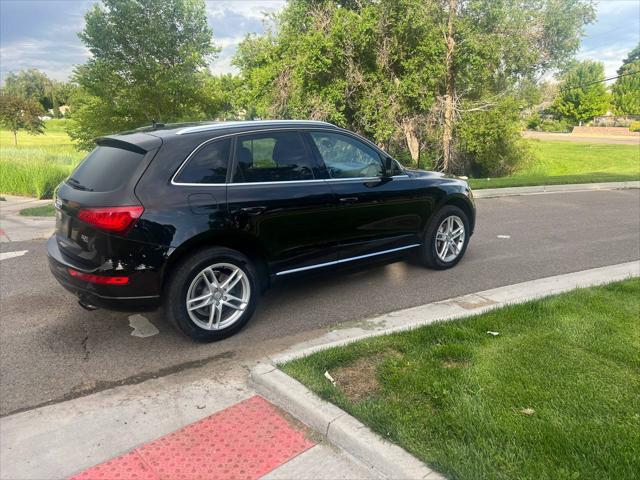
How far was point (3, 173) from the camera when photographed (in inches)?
514

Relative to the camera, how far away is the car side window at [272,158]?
429 cm

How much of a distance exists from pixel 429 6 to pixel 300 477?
55.7ft

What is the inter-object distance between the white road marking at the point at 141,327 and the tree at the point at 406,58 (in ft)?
43.8

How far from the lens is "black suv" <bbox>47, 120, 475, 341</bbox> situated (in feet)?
12.3

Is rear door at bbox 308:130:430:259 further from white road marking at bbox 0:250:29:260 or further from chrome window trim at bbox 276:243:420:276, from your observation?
white road marking at bbox 0:250:29:260

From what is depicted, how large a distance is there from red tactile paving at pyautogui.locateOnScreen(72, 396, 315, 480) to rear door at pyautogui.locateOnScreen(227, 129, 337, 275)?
1.65 metres

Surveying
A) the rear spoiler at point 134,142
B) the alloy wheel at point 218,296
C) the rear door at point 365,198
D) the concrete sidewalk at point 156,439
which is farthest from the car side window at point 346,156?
the concrete sidewalk at point 156,439

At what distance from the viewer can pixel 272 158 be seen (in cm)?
448

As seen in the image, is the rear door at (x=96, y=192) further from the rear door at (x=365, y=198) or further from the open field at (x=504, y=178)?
the open field at (x=504, y=178)

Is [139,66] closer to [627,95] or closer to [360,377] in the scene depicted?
[360,377]

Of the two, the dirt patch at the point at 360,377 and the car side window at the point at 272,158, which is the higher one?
the car side window at the point at 272,158

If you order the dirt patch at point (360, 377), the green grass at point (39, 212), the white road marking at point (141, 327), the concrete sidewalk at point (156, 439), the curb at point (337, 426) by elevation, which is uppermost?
the green grass at point (39, 212)

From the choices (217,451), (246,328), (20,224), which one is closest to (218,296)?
(246,328)

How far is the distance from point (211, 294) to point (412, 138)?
16.2m
